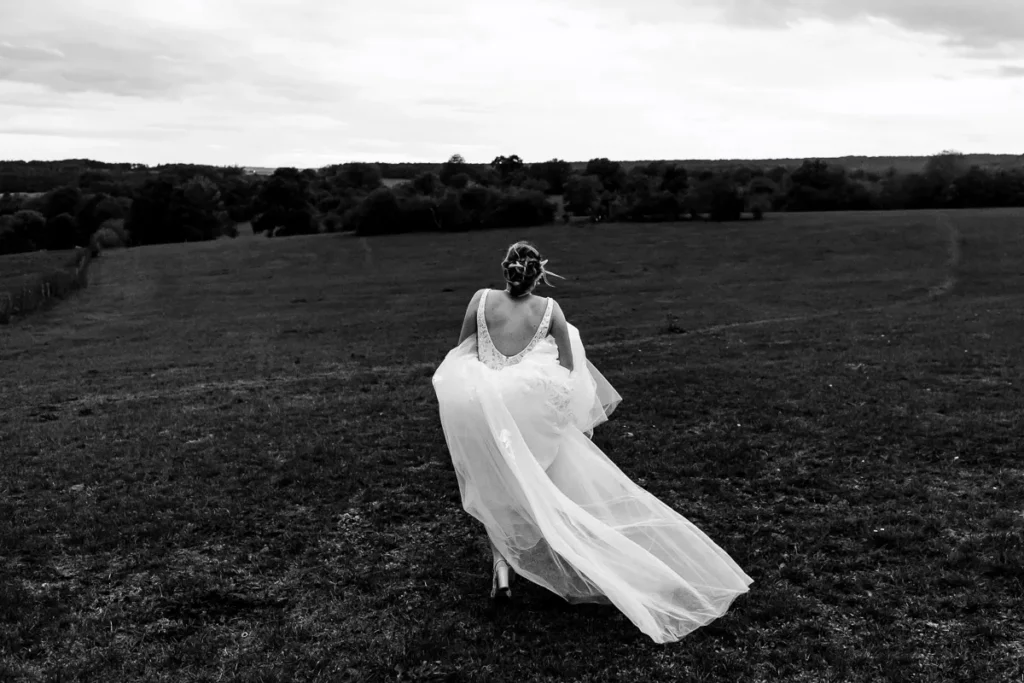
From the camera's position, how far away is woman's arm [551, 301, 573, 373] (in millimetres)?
8305

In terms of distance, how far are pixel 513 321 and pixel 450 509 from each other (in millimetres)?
3513

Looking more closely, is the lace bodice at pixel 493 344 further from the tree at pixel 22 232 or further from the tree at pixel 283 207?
the tree at pixel 22 232

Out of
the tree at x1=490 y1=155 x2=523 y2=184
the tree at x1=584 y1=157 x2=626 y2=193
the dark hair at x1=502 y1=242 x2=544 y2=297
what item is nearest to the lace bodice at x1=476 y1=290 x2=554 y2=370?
the dark hair at x1=502 y1=242 x2=544 y2=297

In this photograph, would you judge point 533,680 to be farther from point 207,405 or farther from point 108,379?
point 108,379

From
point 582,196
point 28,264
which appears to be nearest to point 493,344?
point 28,264

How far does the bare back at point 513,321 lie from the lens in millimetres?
8273

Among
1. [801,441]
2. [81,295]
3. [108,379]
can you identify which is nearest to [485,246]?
[81,295]

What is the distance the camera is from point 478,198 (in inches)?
3565

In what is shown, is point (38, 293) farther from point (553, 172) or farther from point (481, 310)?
point (553, 172)

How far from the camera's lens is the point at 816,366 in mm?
18797

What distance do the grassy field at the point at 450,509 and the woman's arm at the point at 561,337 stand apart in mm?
2368

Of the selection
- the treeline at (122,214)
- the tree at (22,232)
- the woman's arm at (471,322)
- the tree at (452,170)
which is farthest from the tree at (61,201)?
the woman's arm at (471,322)

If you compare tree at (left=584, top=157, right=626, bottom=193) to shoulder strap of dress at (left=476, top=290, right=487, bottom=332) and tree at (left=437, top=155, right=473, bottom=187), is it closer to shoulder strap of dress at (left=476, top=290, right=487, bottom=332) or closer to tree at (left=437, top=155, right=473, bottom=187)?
tree at (left=437, top=155, right=473, bottom=187)

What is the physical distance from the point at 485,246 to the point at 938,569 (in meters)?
66.7
